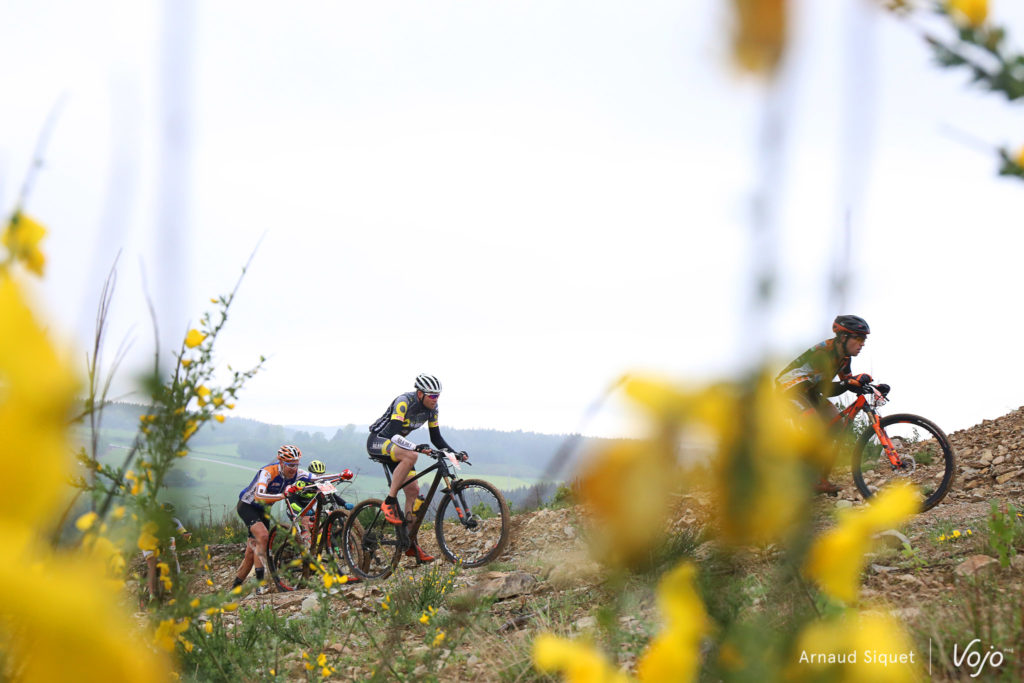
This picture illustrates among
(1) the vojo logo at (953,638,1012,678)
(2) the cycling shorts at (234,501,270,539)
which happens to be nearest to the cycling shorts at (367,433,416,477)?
(2) the cycling shorts at (234,501,270,539)

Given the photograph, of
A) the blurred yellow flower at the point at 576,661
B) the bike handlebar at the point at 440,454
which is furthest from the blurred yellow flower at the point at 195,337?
the bike handlebar at the point at 440,454

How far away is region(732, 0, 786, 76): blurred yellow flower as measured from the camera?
0.26m

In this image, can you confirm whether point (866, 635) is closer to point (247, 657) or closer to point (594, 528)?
point (594, 528)

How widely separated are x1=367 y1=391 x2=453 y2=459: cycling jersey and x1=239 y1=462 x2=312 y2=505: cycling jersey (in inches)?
60.2

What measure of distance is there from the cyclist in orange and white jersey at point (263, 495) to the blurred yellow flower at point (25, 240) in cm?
713

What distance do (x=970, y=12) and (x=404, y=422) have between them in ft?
18.5

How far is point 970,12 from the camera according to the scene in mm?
1074

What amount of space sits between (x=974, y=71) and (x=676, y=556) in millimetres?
1201

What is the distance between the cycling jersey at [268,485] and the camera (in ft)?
23.5

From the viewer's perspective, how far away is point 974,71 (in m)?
1.17

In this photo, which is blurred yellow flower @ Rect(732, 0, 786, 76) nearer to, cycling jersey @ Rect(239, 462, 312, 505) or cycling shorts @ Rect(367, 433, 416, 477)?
cycling shorts @ Rect(367, 433, 416, 477)

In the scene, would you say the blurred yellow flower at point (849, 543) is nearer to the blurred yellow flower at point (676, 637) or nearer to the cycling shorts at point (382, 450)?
the blurred yellow flower at point (676, 637)

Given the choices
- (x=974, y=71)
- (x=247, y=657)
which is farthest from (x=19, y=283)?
(x=247, y=657)

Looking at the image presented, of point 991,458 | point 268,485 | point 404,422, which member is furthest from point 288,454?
point 991,458
